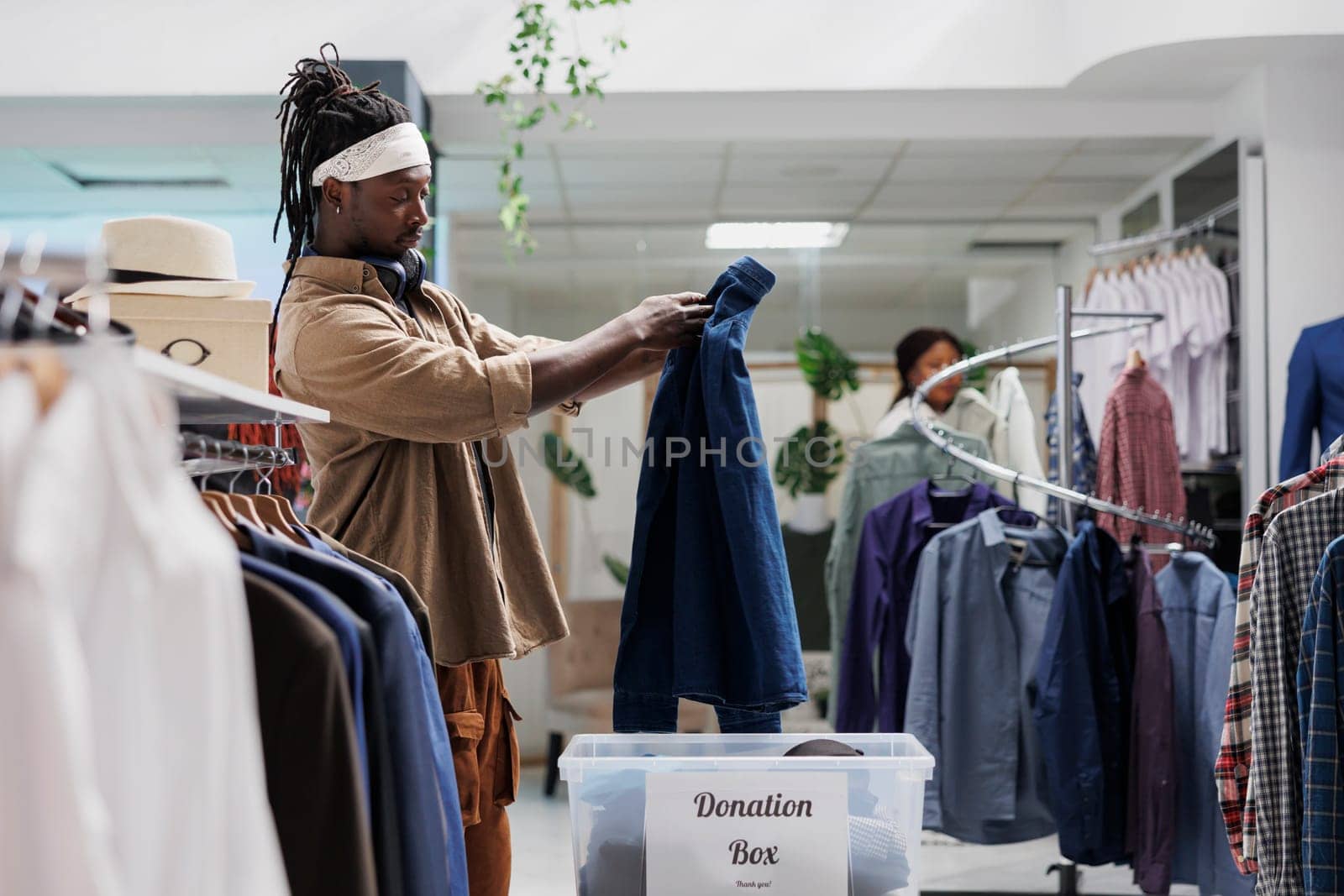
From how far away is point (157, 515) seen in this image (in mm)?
853

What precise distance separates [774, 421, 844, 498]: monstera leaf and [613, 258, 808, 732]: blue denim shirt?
11.1 ft

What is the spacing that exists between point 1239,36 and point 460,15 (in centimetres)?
262

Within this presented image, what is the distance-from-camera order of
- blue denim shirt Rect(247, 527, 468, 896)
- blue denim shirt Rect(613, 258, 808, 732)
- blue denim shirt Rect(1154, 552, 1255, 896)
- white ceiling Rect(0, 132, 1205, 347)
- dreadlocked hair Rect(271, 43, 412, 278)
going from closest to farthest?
blue denim shirt Rect(247, 527, 468, 896), blue denim shirt Rect(613, 258, 808, 732), dreadlocked hair Rect(271, 43, 412, 278), blue denim shirt Rect(1154, 552, 1255, 896), white ceiling Rect(0, 132, 1205, 347)

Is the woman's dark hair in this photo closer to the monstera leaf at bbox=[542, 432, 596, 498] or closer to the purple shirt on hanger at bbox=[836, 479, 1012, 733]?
the purple shirt on hanger at bbox=[836, 479, 1012, 733]

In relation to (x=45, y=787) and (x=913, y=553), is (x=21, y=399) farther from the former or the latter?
(x=913, y=553)

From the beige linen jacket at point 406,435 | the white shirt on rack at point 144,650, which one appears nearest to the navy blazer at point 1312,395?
the beige linen jacket at point 406,435

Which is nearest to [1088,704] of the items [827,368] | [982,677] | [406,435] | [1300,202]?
[982,677]

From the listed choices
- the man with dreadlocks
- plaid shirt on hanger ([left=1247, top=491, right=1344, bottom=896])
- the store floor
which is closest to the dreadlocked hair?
the man with dreadlocks

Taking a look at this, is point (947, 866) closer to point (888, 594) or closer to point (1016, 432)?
point (888, 594)

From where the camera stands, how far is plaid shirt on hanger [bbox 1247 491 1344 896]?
191cm

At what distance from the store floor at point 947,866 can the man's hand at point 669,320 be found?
2.49 m

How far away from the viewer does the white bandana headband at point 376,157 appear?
1842 millimetres

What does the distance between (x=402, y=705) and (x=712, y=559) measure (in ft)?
1.98

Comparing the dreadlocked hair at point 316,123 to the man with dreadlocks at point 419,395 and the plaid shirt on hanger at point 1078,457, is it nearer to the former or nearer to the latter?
the man with dreadlocks at point 419,395
